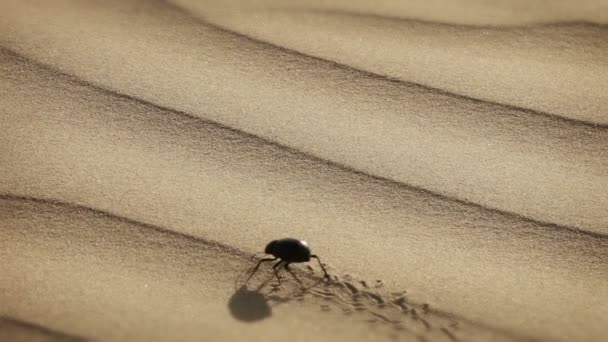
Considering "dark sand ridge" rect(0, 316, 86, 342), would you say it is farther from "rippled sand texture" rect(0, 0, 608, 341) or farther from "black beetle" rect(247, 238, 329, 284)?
"black beetle" rect(247, 238, 329, 284)

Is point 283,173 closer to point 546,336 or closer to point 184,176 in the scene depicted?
point 184,176

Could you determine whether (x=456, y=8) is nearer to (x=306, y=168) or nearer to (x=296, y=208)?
(x=306, y=168)

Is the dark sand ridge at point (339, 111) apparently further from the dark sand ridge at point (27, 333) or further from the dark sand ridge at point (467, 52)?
the dark sand ridge at point (27, 333)

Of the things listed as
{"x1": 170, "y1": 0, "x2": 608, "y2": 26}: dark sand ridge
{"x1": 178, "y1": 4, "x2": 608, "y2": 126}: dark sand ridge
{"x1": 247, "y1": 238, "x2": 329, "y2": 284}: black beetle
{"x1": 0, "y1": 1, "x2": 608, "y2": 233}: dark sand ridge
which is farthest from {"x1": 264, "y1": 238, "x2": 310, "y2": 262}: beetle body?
{"x1": 170, "y1": 0, "x2": 608, "y2": 26}: dark sand ridge

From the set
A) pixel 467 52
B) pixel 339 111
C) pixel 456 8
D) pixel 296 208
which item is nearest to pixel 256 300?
pixel 296 208

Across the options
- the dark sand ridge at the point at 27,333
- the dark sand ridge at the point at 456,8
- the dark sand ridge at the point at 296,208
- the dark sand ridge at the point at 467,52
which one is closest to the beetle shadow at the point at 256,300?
the dark sand ridge at the point at 296,208

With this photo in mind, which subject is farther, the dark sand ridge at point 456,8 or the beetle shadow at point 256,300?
the dark sand ridge at point 456,8
